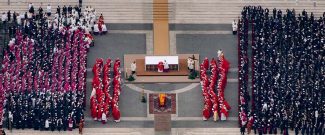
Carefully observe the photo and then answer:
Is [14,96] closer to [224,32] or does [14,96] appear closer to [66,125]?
[66,125]

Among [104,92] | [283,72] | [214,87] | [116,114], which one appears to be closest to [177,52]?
[214,87]

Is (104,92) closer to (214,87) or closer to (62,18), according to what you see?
(214,87)

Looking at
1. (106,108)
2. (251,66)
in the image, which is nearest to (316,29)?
(251,66)

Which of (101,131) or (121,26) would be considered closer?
(101,131)

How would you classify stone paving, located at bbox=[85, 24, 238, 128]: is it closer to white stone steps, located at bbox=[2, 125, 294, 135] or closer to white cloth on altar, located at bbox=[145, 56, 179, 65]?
white stone steps, located at bbox=[2, 125, 294, 135]

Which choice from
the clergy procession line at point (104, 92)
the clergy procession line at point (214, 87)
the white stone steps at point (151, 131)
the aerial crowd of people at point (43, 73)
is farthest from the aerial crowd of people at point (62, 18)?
the white stone steps at point (151, 131)

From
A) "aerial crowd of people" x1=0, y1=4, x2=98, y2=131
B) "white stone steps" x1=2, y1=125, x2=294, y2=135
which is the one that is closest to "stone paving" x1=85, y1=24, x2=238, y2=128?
"white stone steps" x1=2, y1=125, x2=294, y2=135

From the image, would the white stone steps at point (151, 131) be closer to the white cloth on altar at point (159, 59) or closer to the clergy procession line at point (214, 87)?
the clergy procession line at point (214, 87)
